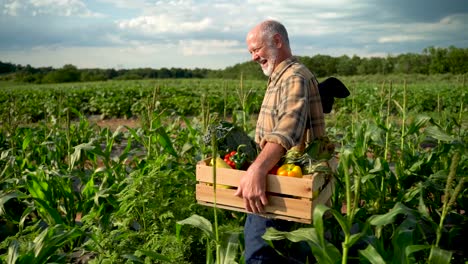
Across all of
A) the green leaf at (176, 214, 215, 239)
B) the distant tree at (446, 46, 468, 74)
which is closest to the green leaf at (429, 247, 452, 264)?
the green leaf at (176, 214, 215, 239)

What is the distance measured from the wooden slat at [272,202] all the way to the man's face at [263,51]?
0.88 meters

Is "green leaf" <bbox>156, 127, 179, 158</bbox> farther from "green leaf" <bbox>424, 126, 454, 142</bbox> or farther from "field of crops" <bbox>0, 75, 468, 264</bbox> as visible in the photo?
"green leaf" <bbox>424, 126, 454, 142</bbox>

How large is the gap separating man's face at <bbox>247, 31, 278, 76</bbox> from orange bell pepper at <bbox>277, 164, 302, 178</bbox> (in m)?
0.71

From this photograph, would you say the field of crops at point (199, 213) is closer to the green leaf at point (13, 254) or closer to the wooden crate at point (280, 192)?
the green leaf at point (13, 254)

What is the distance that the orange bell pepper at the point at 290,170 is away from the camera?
2.31m

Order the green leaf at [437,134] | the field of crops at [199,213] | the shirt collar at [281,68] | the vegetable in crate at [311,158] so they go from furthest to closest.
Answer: the green leaf at [437,134] → the shirt collar at [281,68] → the field of crops at [199,213] → the vegetable in crate at [311,158]

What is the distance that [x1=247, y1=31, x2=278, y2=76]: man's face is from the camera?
2654 mm

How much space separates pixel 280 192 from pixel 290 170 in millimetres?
139

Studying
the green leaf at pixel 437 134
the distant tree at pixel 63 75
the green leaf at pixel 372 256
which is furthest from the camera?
the distant tree at pixel 63 75

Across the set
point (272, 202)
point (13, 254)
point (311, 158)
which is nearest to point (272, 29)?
point (311, 158)

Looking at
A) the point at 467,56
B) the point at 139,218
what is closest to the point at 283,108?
the point at 139,218

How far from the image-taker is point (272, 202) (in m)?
2.35

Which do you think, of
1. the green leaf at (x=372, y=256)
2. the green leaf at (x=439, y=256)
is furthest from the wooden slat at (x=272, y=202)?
the green leaf at (x=439, y=256)

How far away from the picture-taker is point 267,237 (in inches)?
96.4
